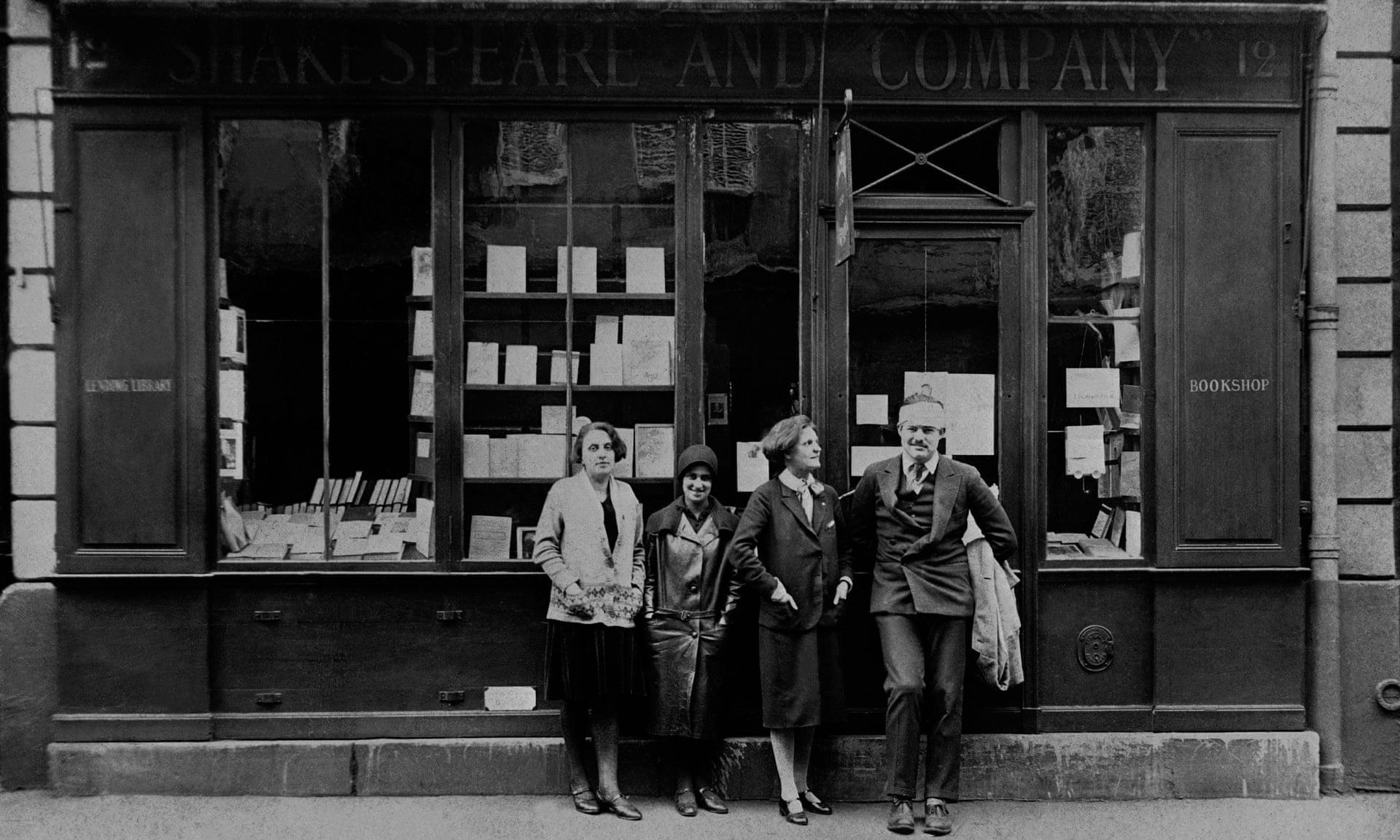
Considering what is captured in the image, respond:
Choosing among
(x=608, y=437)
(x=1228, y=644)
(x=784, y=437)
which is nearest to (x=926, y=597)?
(x=784, y=437)

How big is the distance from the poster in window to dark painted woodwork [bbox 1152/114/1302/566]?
5.74 meters

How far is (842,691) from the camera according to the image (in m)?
6.80

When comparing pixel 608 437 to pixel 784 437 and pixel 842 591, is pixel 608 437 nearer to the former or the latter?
pixel 784 437

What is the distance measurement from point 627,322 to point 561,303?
0.45 meters

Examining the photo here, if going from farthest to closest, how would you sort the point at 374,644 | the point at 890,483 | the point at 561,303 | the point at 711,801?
1. the point at 561,303
2. the point at 374,644
3. the point at 711,801
4. the point at 890,483

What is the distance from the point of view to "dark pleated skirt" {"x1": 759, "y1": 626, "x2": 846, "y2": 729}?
657 centimetres

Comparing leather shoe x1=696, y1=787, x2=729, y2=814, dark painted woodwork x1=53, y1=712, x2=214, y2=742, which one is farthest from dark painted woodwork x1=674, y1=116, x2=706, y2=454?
dark painted woodwork x1=53, y1=712, x2=214, y2=742

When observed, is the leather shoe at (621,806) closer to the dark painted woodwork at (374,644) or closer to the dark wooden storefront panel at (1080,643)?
the dark painted woodwork at (374,644)

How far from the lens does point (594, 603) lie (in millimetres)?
6648

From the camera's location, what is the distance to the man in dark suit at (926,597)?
6.55m

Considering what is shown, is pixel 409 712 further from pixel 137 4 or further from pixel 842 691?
pixel 137 4

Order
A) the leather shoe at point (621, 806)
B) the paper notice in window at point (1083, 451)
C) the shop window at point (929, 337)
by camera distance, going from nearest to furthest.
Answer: the leather shoe at point (621, 806) < the shop window at point (929, 337) < the paper notice in window at point (1083, 451)

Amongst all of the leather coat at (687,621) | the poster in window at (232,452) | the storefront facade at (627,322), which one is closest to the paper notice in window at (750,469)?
the storefront facade at (627,322)

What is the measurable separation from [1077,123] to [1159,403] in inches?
72.3
